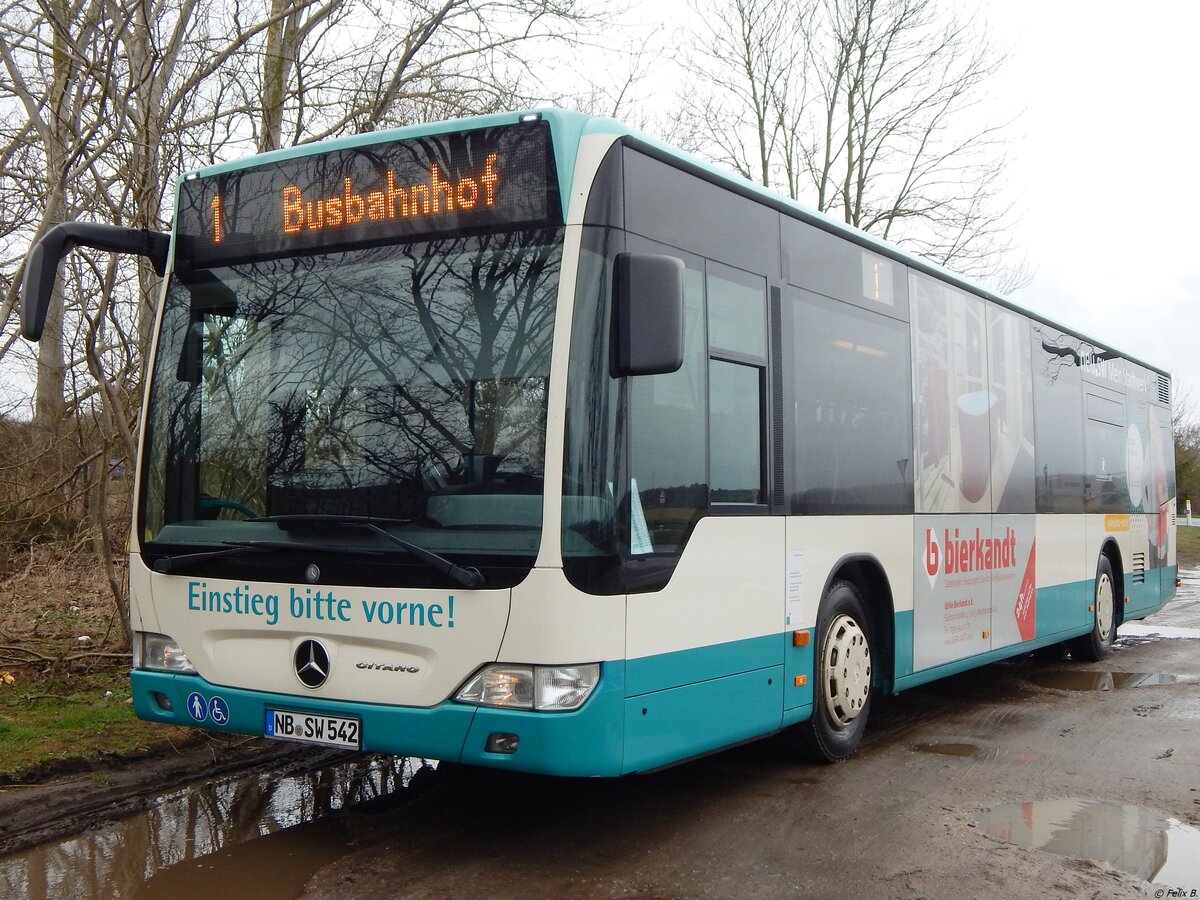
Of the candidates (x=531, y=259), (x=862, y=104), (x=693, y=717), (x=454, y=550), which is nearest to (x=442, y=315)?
(x=531, y=259)

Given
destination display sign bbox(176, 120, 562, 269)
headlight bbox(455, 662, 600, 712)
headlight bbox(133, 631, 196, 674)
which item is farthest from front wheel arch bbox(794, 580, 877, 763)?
headlight bbox(133, 631, 196, 674)

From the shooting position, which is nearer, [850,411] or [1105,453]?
[850,411]

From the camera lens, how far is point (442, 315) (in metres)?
4.83

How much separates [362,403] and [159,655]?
1605mm

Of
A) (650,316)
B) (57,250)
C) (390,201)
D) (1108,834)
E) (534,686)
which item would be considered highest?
(390,201)

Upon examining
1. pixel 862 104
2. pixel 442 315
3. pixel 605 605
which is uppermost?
pixel 862 104

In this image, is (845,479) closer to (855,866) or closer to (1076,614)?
(855,866)

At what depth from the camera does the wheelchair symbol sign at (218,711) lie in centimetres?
512

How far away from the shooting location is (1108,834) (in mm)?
5418

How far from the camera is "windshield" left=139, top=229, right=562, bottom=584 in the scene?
4633 millimetres

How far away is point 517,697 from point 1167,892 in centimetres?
271

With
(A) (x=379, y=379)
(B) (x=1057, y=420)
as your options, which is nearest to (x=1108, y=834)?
(A) (x=379, y=379)

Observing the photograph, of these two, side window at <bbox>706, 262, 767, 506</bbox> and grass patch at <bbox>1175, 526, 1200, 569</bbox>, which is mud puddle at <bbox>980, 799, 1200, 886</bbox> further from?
grass patch at <bbox>1175, 526, 1200, 569</bbox>

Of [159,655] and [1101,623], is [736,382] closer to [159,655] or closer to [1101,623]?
[159,655]
